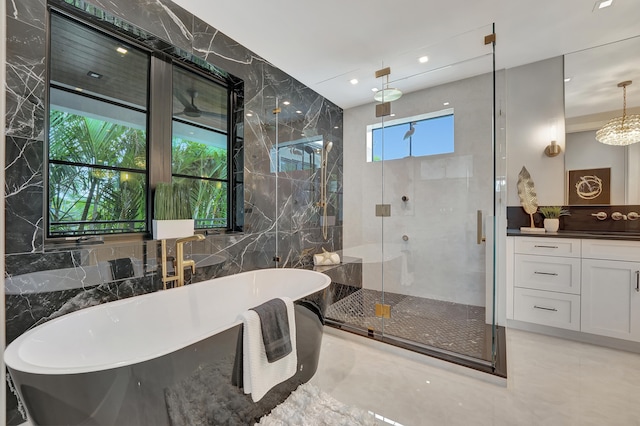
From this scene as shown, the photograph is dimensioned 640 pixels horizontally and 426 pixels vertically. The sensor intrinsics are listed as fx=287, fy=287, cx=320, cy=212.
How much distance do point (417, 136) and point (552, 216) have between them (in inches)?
61.7

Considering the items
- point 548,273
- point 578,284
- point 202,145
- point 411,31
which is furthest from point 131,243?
point 578,284

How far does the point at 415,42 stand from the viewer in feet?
8.43

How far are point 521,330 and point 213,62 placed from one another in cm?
370

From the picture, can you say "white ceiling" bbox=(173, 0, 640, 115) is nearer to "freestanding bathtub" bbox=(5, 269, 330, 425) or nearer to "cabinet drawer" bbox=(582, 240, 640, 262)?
"cabinet drawer" bbox=(582, 240, 640, 262)

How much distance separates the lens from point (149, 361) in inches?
42.1

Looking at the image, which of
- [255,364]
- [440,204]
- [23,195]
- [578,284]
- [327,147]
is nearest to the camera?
[255,364]

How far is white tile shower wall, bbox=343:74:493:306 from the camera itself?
2916 millimetres

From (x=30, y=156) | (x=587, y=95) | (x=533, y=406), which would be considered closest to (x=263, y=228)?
(x=30, y=156)

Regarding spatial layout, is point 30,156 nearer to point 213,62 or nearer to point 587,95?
point 213,62

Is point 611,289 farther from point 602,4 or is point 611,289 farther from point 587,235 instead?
point 602,4

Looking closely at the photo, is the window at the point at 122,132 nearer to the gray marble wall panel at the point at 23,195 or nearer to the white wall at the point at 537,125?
the gray marble wall panel at the point at 23,195

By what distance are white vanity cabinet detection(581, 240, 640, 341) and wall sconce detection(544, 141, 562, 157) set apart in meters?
0.93

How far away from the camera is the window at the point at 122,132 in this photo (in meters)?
1.74

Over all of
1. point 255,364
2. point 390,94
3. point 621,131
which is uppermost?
point 390,94
